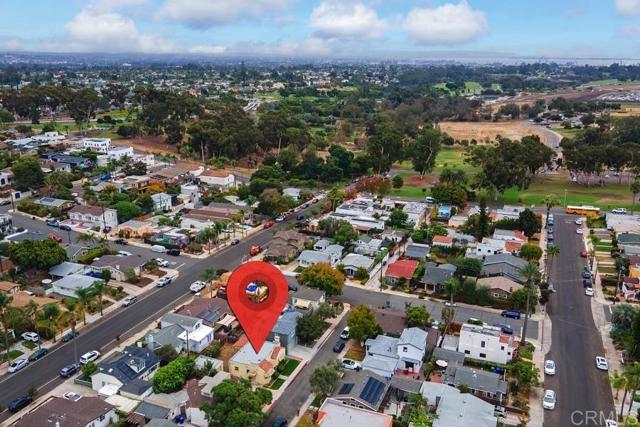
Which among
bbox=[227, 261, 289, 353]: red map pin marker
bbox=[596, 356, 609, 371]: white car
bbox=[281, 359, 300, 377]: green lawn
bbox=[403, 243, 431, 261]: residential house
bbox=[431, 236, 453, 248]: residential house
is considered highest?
bbox=[227, 261, 289, 353]: red map pin marker

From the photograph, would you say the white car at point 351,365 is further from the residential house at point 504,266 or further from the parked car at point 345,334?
the residential house at point 504,266

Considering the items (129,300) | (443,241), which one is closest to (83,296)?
(129,300)

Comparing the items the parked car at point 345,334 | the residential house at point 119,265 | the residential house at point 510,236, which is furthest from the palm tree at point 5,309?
the residential house at point 510,236

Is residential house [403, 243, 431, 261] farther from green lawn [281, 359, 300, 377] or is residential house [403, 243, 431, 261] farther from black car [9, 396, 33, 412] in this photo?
black car [9, 396, 33, 412]

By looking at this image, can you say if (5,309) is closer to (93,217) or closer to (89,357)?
(89,357)

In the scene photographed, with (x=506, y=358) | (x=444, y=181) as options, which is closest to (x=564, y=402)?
(x=506, y=358)

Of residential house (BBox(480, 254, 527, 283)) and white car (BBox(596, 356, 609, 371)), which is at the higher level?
residential house (BBox(480, 254, 527, 283))

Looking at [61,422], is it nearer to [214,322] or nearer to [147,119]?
[214,322]

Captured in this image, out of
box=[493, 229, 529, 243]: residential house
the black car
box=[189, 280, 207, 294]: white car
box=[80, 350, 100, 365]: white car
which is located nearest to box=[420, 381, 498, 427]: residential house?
box=[80, 350, 100, 365]: white car
